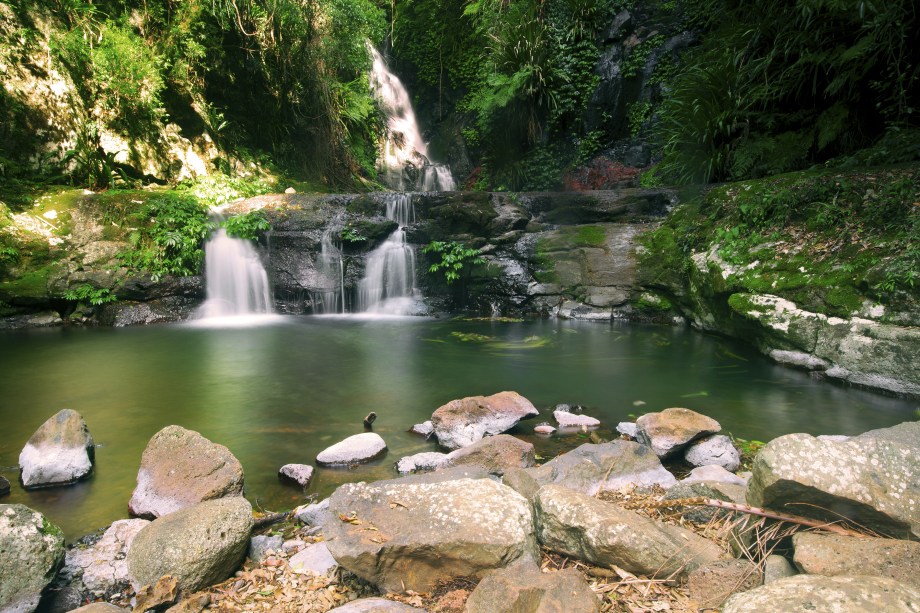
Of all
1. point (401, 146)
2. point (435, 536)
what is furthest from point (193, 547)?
point (401, 146)

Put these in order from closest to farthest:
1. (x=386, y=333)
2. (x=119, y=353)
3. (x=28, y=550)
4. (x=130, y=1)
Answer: (x=28, y=550) → (x=119, y=353) → (x=386, y=333) → (x=130, y=1)

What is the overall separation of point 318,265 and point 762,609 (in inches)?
407

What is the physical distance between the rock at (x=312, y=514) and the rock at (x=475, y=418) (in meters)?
1.32

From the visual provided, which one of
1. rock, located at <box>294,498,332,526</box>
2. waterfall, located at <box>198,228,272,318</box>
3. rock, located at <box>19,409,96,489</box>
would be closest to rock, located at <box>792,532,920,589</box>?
rock, located at <box>294,498,332,526</box>

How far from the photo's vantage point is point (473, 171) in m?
17.1

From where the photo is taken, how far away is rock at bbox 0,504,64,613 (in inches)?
79.3

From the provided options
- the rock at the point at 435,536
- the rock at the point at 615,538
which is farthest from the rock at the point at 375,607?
the rock at the point at 615,538

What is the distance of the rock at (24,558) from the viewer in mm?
2014

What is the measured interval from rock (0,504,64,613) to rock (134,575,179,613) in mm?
405

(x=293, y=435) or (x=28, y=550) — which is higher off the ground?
(x=28, y=550)

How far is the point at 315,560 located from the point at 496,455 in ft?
4.82

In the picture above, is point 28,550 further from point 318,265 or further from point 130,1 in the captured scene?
point 130,1

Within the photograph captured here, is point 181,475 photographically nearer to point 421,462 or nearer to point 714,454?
point 421,462

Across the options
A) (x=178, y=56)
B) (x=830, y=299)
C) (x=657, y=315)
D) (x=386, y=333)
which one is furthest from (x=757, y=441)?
(x=178, y=56)
